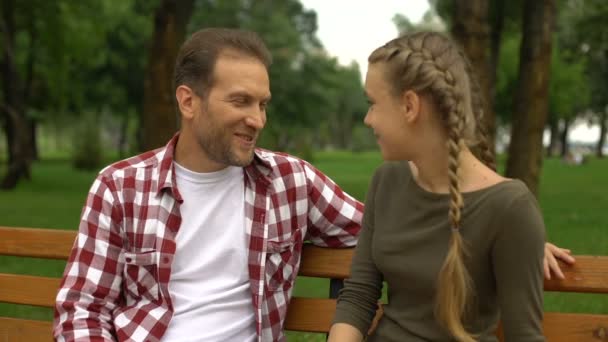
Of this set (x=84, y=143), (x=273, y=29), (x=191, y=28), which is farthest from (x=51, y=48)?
(x=273, y=29)

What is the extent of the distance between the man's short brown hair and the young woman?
2.16 ft

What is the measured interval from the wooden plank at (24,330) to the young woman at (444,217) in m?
1.65

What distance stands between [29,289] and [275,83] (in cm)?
4613

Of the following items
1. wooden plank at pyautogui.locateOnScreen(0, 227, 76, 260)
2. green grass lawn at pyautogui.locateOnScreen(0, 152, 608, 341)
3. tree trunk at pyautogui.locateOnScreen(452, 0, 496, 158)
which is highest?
tree trunk at pyautogui.locateOnScreen(452, 0, 496, 158)

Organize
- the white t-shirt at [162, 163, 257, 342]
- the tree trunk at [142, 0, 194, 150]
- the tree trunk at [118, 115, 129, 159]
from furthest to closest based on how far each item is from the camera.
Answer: the tree trunk at [118, 115, 129, 159] < the tree trunk at [142, 0, 194, 150] < the white t-shirt at [162, 163, 257, 342]

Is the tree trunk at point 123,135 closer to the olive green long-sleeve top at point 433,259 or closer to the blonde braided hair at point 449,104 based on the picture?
the olive green long-sleeve top at point 433,259

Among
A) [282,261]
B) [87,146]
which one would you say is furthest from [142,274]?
[87,146]

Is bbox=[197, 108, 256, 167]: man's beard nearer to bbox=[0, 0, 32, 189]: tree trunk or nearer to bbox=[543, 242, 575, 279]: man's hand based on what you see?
bbox=[543, 242, 575, 279]: man's hand

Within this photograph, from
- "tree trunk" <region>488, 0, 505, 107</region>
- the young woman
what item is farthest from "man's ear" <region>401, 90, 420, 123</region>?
"tree trunk" <region>488, 0, 505, 107</region>

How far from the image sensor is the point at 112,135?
103562 millimetres

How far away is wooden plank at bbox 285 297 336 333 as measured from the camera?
11.5ft

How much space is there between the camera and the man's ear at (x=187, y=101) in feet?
10.9

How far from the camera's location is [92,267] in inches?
126

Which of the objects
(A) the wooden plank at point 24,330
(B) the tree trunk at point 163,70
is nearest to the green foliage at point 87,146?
(B) the tree trunk at point 163,70
